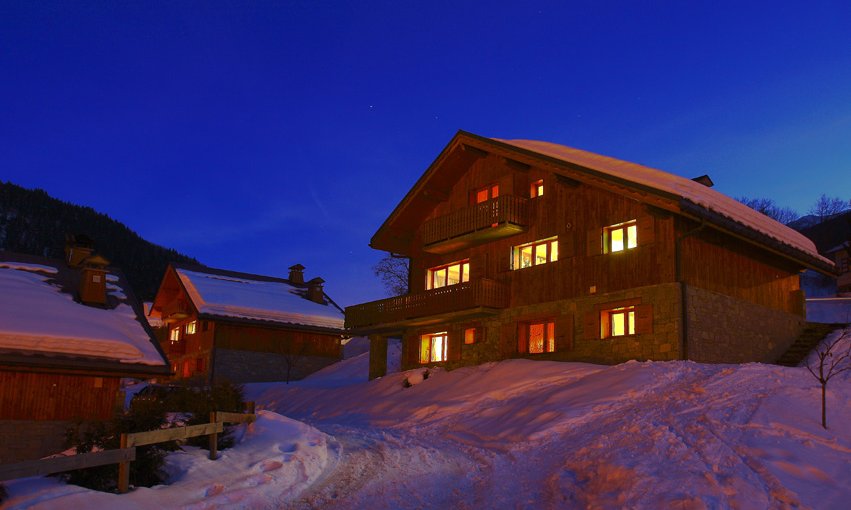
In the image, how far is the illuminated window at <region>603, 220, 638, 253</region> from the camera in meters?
23.7

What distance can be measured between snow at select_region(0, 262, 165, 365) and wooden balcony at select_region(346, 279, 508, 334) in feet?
37.0

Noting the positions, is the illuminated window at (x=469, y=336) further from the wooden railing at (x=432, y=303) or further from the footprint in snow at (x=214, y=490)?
the footprint in snow at (x=214, y=490)

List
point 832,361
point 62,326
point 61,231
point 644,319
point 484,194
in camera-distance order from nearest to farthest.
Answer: point 832,361, point 62,326, point 644,319, point 484,194, point 61,231

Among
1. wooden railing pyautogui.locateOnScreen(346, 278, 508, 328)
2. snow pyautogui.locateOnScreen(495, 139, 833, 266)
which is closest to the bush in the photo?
wooden railing pyautogui.locateOnScreen(346, 278, 508, 328)

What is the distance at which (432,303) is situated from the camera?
29.1 m

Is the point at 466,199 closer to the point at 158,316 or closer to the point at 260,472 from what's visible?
the point at 260,472

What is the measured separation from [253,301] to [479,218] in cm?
2180

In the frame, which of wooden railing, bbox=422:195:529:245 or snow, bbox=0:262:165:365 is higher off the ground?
wooden railing, bbox=422:195:529:245

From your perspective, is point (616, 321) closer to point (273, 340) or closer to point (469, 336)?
point (469, 336)

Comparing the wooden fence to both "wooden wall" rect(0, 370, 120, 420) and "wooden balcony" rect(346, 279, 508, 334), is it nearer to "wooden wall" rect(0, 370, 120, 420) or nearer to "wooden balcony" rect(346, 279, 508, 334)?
"wooden wall" rect(0, 370, 120, 420)

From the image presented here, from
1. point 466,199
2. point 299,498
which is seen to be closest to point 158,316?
point 466,199

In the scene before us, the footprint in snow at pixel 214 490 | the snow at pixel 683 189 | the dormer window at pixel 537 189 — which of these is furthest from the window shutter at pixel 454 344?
the footprint in snow at pixel 214 490

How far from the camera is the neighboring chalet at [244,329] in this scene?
138ft

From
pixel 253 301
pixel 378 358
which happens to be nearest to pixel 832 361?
pixel 378 358
